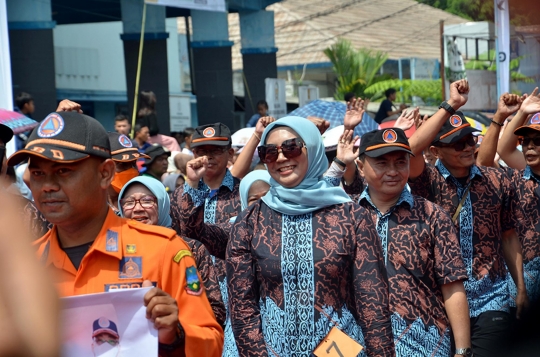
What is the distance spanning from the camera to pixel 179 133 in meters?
16.8

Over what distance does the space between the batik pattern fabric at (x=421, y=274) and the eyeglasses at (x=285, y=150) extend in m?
0.92

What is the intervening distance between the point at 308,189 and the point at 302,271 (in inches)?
17.2

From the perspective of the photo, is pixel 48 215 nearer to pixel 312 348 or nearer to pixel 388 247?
pixel 312 348

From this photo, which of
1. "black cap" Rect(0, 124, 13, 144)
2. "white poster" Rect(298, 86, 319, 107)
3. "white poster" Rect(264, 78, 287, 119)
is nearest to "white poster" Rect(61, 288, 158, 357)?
"black cap" Rect(0, 124, 13, 144)

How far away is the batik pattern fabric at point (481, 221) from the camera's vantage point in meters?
5.60

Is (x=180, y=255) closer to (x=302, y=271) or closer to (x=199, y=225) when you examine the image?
(x=302, y=271)

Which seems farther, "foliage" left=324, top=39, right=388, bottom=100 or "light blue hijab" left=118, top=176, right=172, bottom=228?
"foliage" left=324, top=39, right=388, bottom=100

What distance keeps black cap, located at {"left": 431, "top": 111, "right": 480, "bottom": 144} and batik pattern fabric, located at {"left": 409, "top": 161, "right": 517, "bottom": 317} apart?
0.21m

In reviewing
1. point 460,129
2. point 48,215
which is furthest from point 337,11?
point 48,215

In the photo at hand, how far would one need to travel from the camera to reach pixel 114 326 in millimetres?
2871

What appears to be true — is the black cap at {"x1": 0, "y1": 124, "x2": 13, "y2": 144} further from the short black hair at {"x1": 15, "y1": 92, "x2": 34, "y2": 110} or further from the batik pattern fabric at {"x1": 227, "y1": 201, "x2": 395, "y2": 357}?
the short black hair at {"x1": 15, "y1": 92, "x2": 34, "y2": 110}

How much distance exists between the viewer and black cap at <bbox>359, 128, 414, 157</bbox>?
201 inches

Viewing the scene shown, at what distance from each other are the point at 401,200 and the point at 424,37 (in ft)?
125

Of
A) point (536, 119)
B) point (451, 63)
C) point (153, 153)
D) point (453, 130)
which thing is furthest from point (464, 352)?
point (451, 63)
